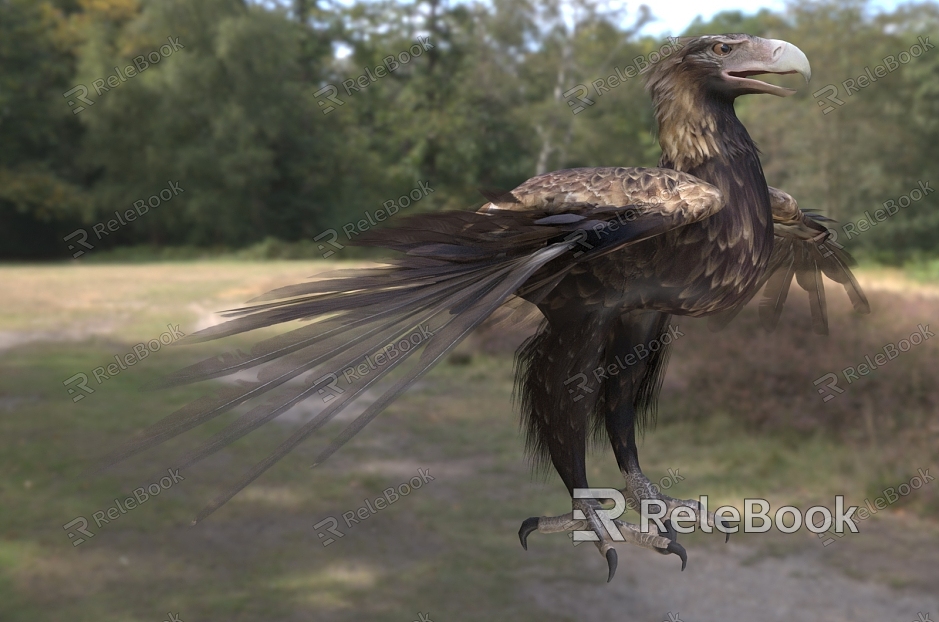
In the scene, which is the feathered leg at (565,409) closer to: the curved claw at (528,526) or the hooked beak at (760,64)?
the curved claw at (528,526)

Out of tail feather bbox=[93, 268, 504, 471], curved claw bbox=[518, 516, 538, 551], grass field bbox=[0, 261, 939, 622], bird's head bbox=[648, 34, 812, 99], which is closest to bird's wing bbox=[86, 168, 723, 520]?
tail feather bbox=[93, 268, 504, 471]

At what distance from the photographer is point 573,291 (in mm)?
1141

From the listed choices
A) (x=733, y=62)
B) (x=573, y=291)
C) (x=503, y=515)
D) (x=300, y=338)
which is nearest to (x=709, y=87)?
(x=733, y=62)

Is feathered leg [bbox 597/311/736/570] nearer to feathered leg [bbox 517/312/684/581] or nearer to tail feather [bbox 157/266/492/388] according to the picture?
feathered leg [bbox 517/312/684/581]

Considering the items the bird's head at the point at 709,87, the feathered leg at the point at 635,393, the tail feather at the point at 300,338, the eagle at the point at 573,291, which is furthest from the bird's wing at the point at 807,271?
the tail feather at the point at 300,338

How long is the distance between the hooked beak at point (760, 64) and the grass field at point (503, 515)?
5.33 m

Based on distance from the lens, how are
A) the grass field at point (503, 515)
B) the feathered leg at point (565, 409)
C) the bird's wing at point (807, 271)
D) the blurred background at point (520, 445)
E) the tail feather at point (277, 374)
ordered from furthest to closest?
the grass field at point (503, 515) → the blurred background at point (520, 445) → the bird's wing at point (807, 271) → the feathered leg at point (565, 409) → the tail feather at point (277, 374)

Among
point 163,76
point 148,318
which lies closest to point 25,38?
point 163,76

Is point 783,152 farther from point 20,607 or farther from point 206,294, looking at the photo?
point 206,294

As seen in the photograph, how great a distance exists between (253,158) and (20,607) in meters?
29.5

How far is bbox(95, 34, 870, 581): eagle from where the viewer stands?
881 millimetres

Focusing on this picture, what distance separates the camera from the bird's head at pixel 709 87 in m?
1.08

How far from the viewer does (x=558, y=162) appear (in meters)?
6.77

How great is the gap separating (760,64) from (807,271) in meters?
0.49
